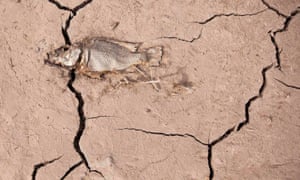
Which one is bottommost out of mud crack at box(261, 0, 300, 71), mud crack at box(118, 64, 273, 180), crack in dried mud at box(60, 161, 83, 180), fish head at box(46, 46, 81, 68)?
crack in dried mud at box(60, 161, 83, 180)

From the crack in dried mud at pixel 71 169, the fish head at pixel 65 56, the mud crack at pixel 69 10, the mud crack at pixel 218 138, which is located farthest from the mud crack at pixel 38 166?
the mud crack at pixel 69 10

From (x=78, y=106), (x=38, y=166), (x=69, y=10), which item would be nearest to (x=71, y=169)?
(x=38, y=166)

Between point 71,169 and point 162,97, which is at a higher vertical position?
point 162,97

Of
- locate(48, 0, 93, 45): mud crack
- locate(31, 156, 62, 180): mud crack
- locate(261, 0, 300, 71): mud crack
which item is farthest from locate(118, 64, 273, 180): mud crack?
locate(48, 0, 93, 45): mud crack

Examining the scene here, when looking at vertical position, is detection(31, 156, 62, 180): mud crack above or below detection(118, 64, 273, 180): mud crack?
below

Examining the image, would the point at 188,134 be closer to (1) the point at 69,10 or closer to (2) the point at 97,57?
(2) the point at 97,57

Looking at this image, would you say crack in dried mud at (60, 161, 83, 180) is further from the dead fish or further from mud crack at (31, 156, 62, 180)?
the dead fish

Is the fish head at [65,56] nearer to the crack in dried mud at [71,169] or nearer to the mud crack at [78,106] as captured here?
the mud crack at [78,106]

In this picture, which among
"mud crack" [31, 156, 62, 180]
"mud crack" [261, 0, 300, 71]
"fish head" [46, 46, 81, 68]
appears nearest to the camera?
"mud crack" [31, 156, 62, 180]
